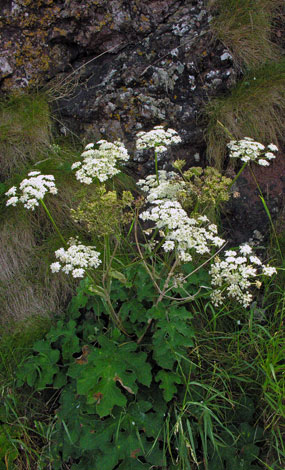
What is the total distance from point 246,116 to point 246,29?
1063mm

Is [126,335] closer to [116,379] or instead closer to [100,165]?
[116,379]

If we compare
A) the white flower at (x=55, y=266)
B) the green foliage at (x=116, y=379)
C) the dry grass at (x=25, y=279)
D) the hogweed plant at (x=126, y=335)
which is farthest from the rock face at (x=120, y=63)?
the white flower at (x=55, y=266)

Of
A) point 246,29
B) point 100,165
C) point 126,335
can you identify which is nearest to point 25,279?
point 126,335

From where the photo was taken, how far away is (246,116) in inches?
132

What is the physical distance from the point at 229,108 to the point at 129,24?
1.36 m

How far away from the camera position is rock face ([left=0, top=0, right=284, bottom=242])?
3.48 metres

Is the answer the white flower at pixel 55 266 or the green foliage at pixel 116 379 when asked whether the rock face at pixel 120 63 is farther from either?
the white flower at pixel 55 266

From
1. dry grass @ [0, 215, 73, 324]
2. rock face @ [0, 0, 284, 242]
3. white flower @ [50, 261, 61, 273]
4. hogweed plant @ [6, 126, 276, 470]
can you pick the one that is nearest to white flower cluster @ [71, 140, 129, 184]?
hogweed plant @ [6, 126, 276, 470]

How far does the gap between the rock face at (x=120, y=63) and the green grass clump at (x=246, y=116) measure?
14 centimetres

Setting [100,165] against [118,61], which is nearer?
[100,165]

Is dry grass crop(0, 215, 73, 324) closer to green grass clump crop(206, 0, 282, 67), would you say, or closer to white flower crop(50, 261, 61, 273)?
white flower crop(50, 261, 61, 273)

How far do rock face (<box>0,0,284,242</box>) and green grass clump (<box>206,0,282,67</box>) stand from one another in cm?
13

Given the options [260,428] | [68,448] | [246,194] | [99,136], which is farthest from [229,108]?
[68,448]

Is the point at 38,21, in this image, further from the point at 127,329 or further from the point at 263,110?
the point at 127,329
